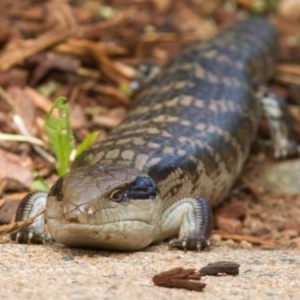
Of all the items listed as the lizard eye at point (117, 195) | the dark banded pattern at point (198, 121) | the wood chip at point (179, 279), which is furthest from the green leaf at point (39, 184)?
the wood chip at point (179, 279)

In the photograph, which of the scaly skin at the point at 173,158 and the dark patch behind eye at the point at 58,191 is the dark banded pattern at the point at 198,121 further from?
the dark patch behind eye at the point at 58,191

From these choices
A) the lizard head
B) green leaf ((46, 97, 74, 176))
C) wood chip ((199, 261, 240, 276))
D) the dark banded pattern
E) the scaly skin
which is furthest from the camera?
green leaf ((46, 97, 74, 176))

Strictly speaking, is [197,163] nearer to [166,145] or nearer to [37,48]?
[166,145]

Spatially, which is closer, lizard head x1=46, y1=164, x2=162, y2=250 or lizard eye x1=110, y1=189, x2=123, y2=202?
lizard head x1=46, y1=164, x2=162, y2=250

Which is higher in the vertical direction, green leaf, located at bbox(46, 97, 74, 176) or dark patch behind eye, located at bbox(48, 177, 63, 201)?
green leaf, located at bbox(46, 97, 74, 176)

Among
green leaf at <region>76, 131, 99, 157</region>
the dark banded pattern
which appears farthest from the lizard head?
green leaf at <region>76, 131, 99, 157</region>

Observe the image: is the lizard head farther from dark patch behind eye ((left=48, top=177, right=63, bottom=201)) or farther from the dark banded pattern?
the dark banded pattern

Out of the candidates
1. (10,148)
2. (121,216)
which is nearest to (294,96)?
(10,148)
